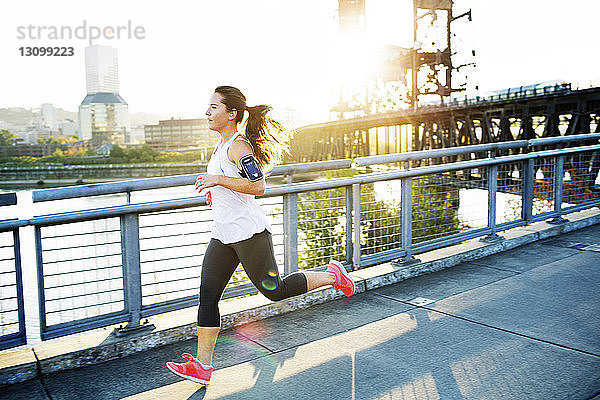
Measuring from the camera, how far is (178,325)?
411cm

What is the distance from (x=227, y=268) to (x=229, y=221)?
312mm

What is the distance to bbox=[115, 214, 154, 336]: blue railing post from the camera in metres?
3.93

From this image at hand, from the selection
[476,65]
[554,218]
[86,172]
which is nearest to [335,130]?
[476,65]

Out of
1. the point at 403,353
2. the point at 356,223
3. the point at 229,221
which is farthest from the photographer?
the point at 356,223

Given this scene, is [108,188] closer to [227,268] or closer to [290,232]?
[227,268]

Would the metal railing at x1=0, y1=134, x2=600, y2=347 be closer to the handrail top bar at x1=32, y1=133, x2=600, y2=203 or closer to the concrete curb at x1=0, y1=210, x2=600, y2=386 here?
the handrail top bar at x1=32, y1=133, x2=600, y2=203

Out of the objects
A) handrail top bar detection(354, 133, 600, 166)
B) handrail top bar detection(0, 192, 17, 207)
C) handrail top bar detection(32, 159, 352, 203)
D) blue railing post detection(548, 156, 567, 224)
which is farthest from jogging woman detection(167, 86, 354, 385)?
blue railing post detection(548, 156, 567, 224)

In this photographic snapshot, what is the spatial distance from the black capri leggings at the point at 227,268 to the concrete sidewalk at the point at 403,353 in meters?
0.48

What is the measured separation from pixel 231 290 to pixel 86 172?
10840cm

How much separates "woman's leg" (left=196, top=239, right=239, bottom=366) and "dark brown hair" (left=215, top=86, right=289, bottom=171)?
0.67 meters

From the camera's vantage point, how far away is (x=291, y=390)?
10.5ft

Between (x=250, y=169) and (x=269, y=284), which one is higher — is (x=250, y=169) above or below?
above

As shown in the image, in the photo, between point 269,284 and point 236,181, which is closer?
point 236,181

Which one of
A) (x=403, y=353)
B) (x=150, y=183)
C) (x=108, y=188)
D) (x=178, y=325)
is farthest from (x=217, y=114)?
(x=403, y=353)
